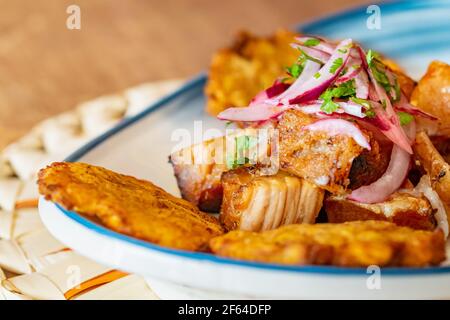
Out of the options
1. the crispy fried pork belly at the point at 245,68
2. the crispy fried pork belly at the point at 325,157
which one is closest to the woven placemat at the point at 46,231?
the crispy fried pork belly at the point at 245,68

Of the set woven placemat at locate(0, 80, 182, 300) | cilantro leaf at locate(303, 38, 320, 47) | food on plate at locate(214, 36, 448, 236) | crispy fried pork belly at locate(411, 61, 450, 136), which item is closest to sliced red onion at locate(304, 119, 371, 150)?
food on plate at locate(214, 36, 448, 236)

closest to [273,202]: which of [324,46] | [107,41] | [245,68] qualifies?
[324,46]

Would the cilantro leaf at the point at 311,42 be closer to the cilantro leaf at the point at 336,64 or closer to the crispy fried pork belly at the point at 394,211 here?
the cilantro leaf at the point at 336,64

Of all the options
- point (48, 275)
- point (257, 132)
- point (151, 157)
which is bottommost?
point (48, 275)

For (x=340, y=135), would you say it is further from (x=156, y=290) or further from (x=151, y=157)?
(x=151, y=157)

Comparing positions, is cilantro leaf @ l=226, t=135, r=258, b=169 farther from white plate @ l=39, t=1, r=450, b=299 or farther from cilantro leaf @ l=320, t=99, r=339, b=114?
white plate @ l=39, t=1, r=450, b=299

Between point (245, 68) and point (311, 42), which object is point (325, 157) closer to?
point (311, 42)

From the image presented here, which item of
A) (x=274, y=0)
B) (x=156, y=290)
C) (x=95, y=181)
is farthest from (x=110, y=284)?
(x=274, y=0)
